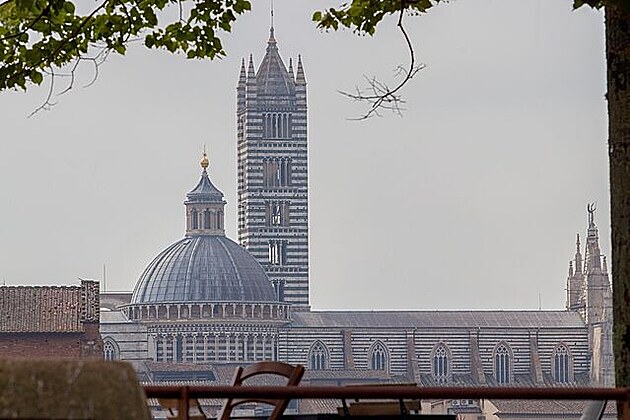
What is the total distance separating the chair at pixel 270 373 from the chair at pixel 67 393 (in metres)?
1.91

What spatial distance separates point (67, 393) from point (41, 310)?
75.9 meters

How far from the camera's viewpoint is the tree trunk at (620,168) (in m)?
4.90

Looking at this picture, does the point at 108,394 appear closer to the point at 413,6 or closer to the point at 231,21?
the point at 413,6

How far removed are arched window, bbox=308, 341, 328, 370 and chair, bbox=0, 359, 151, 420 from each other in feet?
413

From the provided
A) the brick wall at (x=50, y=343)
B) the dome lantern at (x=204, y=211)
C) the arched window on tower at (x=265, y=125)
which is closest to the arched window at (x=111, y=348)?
the dome lantern at (x=204, y=211)

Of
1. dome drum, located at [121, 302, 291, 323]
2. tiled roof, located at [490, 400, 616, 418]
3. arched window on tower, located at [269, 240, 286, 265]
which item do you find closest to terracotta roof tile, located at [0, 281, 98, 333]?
tiled roof, located at [490, 400, 616, 418]

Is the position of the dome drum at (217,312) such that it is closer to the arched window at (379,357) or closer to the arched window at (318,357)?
the arched window at (318,357)

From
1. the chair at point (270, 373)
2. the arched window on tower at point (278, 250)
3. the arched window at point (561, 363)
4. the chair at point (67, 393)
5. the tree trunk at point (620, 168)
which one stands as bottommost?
the arched window at point (561, 363)

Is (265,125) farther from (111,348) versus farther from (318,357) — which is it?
(111,348)

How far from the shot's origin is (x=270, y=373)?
14.5ft

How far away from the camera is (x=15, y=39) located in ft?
24.9

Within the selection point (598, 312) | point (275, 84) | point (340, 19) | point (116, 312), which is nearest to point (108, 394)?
point (340, 19)

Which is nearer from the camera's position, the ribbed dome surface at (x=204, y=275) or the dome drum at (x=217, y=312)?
the dome drum at (x=217, y=312)

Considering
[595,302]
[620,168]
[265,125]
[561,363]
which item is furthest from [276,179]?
[620,168]
